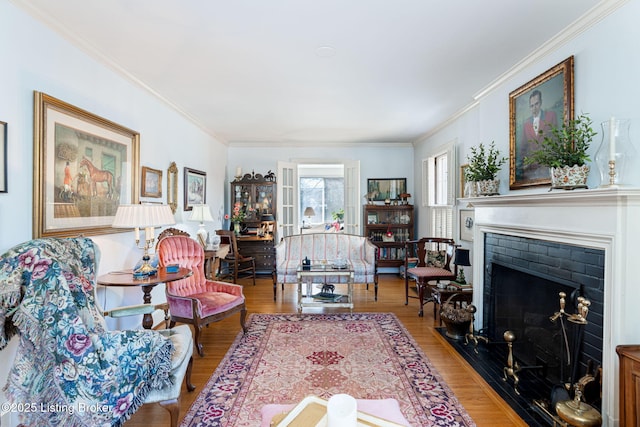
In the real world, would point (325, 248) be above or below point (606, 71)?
below

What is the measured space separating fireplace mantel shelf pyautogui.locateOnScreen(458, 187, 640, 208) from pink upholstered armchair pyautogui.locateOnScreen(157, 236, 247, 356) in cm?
273

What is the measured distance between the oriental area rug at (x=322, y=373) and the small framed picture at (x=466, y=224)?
1.60 metres

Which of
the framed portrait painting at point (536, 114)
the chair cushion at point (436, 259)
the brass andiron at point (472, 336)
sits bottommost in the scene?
the brass andiron at point (472, 336)

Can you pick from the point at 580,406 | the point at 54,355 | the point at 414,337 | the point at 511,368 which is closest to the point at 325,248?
the point at 414,337

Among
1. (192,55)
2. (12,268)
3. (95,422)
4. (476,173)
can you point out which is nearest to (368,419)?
(95,422)

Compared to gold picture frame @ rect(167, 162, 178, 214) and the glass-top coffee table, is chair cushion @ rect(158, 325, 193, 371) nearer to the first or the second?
the glass-top coffee table

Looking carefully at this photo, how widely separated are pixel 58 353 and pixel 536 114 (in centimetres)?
362

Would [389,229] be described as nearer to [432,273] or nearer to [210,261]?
[432,273]

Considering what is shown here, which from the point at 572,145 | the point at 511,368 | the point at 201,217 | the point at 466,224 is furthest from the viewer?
the point at 201,217

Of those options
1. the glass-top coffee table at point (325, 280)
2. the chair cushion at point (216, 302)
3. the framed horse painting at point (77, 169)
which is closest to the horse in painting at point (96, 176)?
the framed horse painting at point (77, 169)

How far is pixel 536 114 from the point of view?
271 centimetres

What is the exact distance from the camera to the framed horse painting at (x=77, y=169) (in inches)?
86.2

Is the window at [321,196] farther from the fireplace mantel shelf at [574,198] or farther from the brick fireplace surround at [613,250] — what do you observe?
the brick fireplace surround at [613,250]

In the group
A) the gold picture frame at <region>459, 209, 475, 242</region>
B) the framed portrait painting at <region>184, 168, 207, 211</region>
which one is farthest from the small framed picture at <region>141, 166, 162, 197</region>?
the gold picture frame at <region>459, 209, 475, 242</region>
